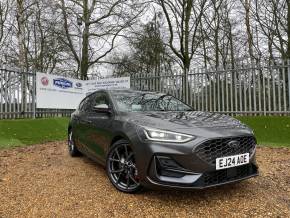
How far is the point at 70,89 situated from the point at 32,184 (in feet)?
30.8

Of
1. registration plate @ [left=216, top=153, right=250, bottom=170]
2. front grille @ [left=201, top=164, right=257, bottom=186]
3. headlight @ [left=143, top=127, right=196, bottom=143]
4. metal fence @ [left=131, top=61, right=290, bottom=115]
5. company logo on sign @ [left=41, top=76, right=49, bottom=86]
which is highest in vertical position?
company logo on sign @ [left=41, top=76, right=49, bottom=86]

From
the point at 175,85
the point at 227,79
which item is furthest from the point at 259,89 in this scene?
the point at 175,85

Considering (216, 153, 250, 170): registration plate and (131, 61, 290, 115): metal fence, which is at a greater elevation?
(131, 61, 290, 115): metal fence

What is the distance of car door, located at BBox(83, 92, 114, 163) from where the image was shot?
498 cm

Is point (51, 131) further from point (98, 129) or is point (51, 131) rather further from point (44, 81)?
point (98, 129)

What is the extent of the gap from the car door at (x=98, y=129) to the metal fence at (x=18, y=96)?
6226 mm

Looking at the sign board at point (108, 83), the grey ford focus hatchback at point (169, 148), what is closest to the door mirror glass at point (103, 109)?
the grey ford focus hatchback at point (169, 148)

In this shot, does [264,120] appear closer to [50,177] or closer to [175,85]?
[175,85]

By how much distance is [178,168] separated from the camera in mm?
3789

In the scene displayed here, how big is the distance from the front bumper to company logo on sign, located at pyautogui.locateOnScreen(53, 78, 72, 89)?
32.7 ft

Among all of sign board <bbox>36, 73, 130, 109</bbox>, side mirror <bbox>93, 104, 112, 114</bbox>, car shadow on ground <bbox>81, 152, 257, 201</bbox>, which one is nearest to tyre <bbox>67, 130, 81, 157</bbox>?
side mirror <bbox>93, 104, 112, 114</bbox>

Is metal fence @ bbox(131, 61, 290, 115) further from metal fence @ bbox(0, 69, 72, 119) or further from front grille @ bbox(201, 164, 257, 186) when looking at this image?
front grille @ bbox(201, 164, 257, 186)

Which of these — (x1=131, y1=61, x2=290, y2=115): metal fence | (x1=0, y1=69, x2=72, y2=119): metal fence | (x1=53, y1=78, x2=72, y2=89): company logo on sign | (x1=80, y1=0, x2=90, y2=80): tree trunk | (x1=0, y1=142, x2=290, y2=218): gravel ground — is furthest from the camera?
(x1=80, y1=0, x2=90, y2=80): tree trunk

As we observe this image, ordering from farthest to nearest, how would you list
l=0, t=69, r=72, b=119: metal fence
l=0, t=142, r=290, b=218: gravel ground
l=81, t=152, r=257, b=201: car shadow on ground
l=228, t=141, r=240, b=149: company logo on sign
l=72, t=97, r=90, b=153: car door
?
1. l=0, t=69, r=72, b=119: metal fence
2. l=72, t=97, r=90, b=153: car door
3. l=81, t=152, r=257, b=201: car shadow on ground
4. l=228, t=141, r=240, b=149: company logo on sign
5. l=0, t=142, r=290, b=218: gravel ground
